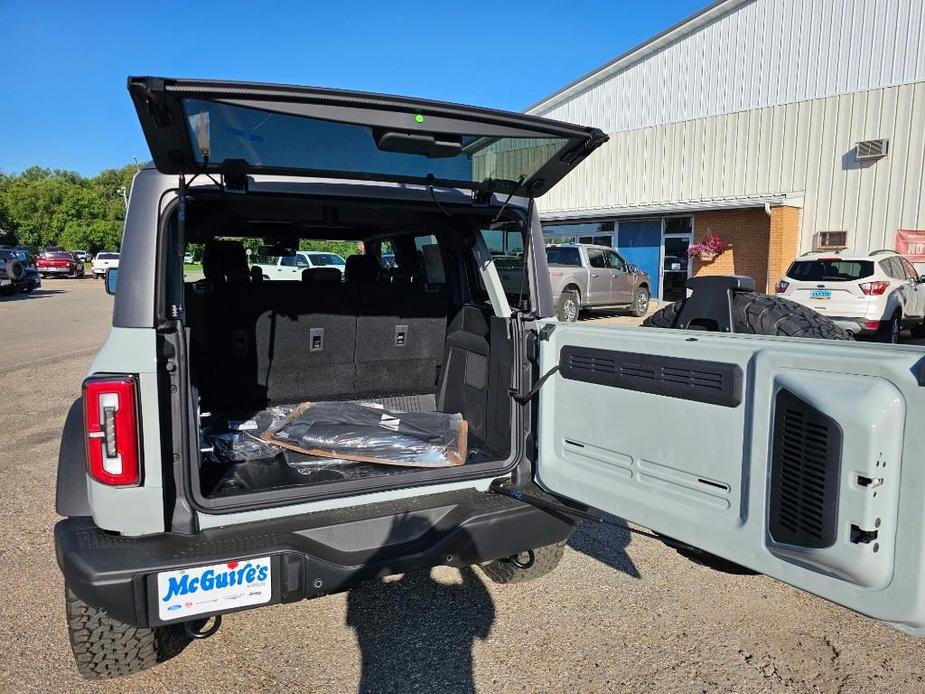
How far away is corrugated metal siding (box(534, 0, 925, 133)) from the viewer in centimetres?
1727

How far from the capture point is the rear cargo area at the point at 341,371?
3.03 m

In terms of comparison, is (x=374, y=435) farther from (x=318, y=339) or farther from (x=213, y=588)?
(x=213, y=588)

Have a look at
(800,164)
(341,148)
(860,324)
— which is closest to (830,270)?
(860,324)

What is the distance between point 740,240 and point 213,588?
1995 cm

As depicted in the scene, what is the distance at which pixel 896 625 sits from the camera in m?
1.59

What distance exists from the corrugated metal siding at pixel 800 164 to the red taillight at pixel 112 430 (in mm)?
19404

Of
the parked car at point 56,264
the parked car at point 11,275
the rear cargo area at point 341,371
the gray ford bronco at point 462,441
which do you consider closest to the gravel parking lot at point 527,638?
the gray ford bronco at point 462,441

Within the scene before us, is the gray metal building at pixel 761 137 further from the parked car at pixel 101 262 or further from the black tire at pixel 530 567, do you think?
the parked car at pixel 101 262

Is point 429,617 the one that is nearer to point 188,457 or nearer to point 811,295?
point 188,457

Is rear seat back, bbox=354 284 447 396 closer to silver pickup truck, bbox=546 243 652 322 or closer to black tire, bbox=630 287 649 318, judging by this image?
silver pickup truck, bbox=546 243 652 322

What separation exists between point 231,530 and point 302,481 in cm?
49

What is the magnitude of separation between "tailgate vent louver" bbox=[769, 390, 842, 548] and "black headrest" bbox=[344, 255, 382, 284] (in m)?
2.99

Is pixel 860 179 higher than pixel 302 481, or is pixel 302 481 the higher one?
pixel 860 179

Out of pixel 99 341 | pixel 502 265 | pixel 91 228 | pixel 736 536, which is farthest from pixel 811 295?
pixel 91 228
